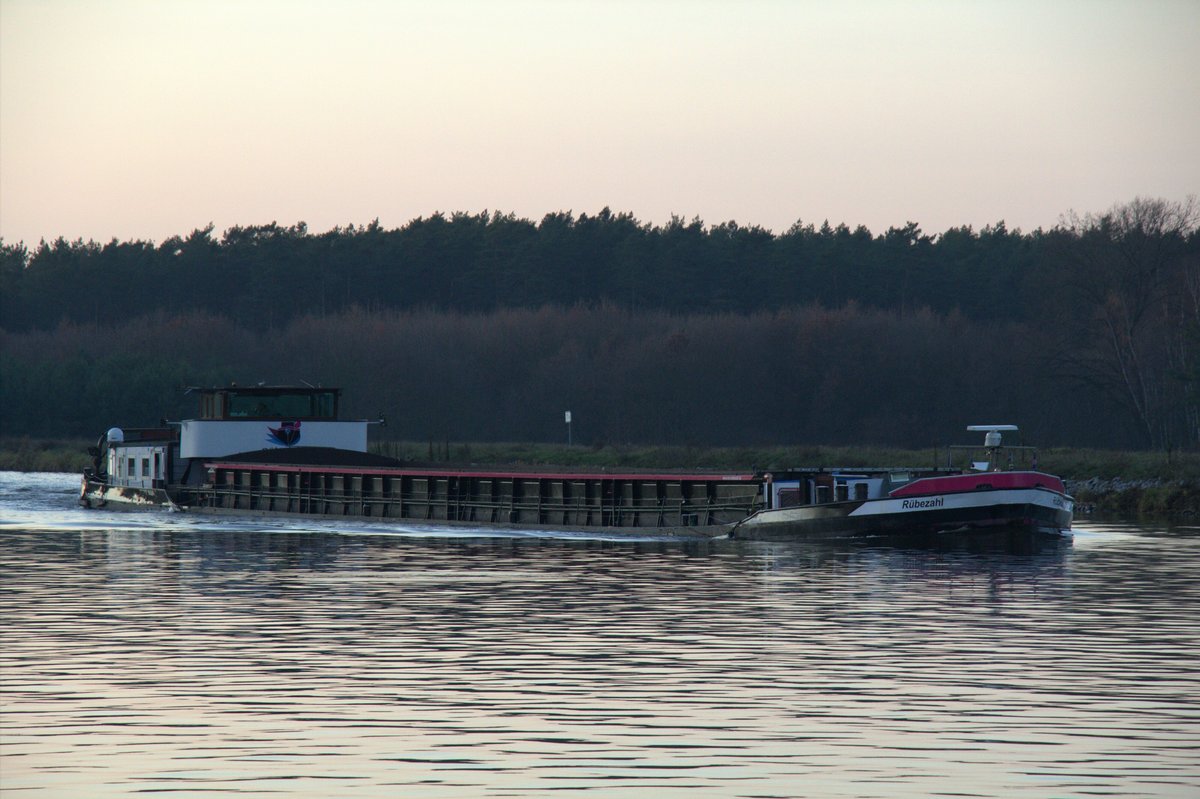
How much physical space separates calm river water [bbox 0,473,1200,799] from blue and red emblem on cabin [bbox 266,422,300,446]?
20.7 metres

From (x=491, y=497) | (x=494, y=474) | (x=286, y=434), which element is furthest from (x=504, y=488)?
(x=286, y=434)

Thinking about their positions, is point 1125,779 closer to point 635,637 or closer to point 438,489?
point 635,637

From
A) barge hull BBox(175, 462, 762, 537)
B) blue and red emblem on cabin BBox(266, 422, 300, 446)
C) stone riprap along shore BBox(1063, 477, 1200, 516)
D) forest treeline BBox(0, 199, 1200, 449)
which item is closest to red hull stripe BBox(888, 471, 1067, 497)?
barge hull BBox(175, 462, 762, 537)

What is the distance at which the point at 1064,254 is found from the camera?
9825 cm

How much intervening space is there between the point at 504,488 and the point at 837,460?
2759cm

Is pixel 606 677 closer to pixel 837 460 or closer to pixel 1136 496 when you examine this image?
pixel 1136 496

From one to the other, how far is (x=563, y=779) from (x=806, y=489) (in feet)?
86.6

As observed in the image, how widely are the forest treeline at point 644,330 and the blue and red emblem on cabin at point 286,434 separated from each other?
37.0 meters

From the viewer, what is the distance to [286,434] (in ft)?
184

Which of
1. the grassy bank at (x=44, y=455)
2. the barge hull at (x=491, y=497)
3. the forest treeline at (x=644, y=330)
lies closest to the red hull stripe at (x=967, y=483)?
the barge hull at (x=491, y=497)

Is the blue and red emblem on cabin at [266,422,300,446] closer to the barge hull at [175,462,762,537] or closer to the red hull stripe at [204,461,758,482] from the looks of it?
Answer: the red hull stripe at [204,461,758,482]

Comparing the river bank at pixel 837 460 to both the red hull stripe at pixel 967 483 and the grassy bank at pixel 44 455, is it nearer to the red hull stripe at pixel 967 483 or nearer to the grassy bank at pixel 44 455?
the grassy bank at pixel 44 455

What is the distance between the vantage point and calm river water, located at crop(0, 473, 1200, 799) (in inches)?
537

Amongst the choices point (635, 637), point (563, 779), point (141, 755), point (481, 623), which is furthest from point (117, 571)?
point (563, 779)
